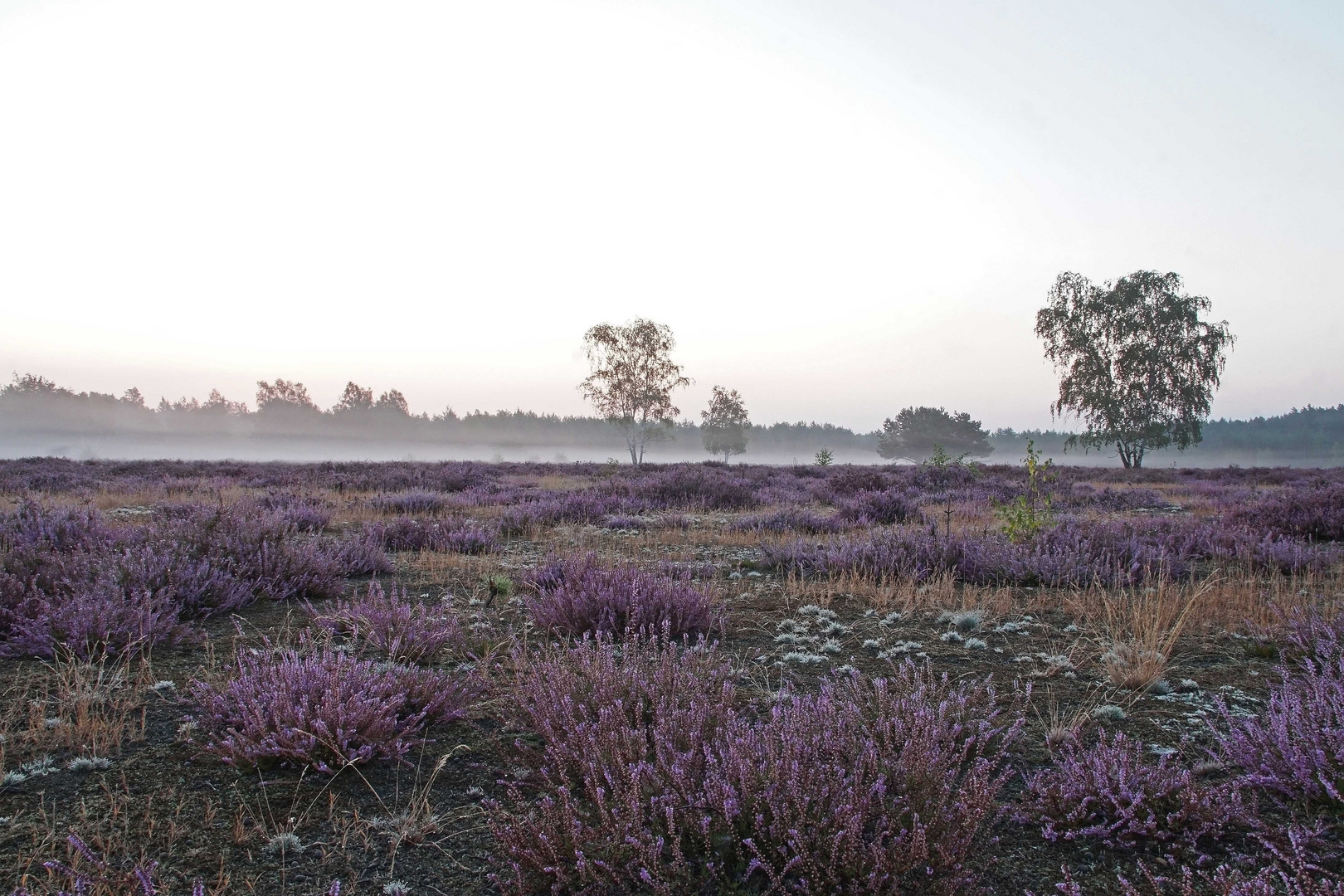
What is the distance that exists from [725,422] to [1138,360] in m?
54.6

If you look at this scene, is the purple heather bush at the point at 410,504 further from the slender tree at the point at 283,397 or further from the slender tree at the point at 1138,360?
the slender tree at the point at 283,397

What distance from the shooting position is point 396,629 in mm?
3697

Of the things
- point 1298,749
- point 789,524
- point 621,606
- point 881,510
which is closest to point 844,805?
point 1298,749

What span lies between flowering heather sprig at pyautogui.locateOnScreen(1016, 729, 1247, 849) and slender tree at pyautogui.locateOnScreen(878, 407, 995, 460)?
317 feet

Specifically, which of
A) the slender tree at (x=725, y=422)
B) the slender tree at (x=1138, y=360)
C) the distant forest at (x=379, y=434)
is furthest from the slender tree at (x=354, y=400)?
the slender tree at (x=1138, y=360)

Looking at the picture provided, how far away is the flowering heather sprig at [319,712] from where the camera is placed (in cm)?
239

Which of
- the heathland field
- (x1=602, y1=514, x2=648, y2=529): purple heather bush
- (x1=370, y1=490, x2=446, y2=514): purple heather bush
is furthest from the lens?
(x1=370, y1=490, x2=446, y2=514): purple heather bush

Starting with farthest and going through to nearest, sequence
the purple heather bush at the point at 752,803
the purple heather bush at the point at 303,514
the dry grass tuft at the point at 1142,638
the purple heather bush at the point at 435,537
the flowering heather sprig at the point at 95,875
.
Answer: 1. the purple heather bush at the point at 303,514
2. the purple heather bush at the point at 435,537
3. the dry grass tuft at the point at 1142,638
4. the purple heather bush at the point at 752,803
5. the flowering heather sprig at the point at 95,875

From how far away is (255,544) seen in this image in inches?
213

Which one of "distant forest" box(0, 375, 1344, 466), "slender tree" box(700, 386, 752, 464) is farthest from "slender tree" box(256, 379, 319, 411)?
"slender tree" box(700, 386, 752, 464)

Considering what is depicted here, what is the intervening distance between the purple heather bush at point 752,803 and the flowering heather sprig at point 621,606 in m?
1.62

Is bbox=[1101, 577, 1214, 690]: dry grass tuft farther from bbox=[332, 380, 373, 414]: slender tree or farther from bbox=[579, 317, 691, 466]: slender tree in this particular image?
bbox=[332, 380, 373, 414]: slender tree

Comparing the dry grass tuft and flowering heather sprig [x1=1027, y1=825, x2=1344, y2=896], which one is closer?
flowering heather sprig [x1=1027, y1=825, x2=1344, y2=896]

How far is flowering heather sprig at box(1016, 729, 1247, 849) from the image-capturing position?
6.27 ft
